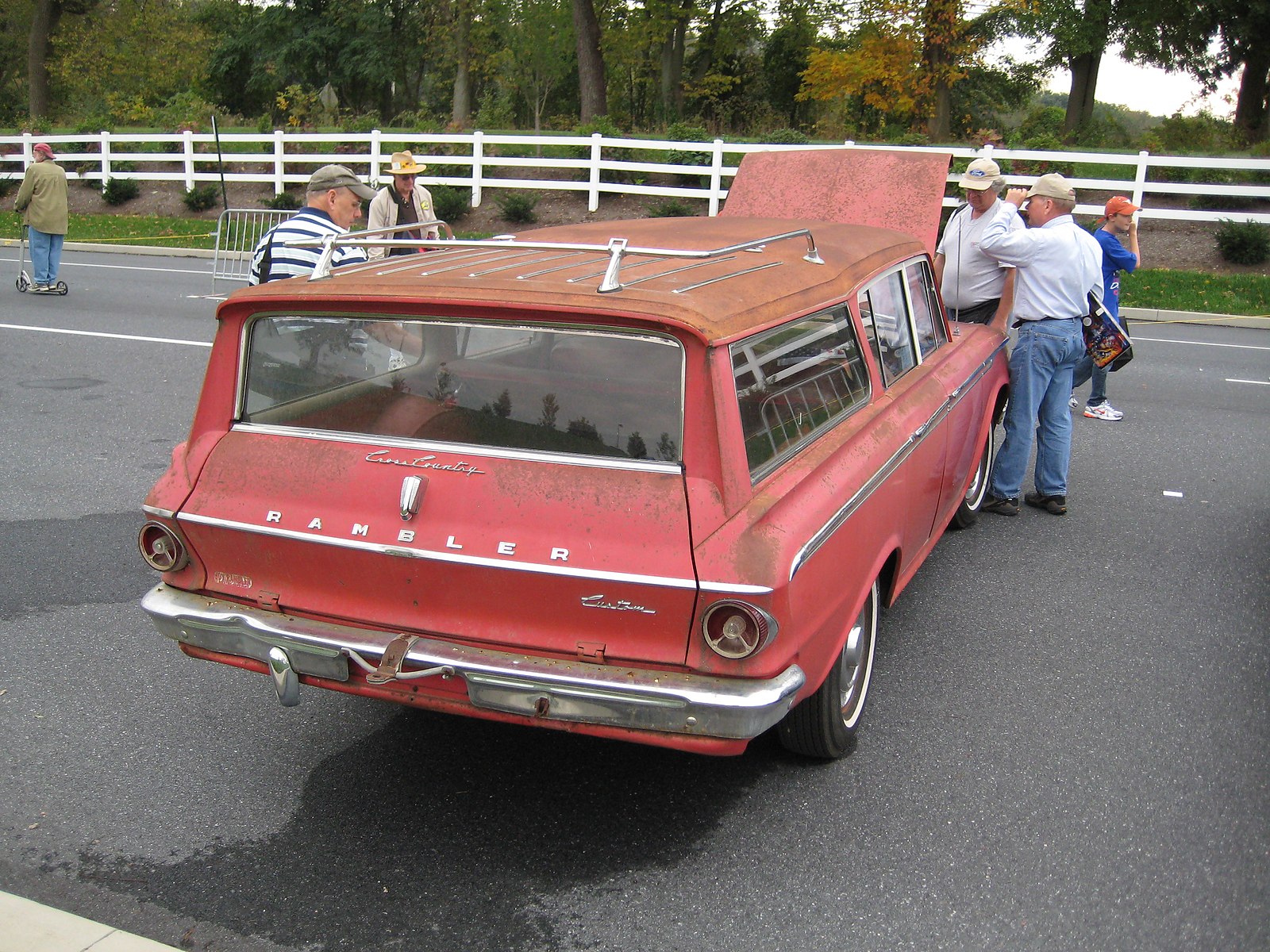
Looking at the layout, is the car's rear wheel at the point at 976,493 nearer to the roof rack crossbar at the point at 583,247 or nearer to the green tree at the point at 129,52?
the roof rack crossbar at the point at 583,247

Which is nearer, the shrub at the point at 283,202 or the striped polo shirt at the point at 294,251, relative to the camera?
the striped polo shirt at the point at 294,251

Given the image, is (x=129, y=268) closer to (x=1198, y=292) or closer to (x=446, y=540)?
(x=1198, y=292)

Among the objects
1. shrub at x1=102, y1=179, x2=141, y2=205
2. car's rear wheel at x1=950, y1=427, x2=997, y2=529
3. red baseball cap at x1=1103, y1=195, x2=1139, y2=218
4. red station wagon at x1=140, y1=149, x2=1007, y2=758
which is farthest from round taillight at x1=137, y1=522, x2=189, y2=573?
shrub at x1=102, y1=179, x2=141, y2=205

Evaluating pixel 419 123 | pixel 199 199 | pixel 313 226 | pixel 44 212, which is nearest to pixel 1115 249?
pixel 313 226

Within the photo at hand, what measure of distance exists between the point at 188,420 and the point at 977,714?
6.06 m

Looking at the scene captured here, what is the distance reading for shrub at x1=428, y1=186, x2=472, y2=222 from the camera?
22.2 metres

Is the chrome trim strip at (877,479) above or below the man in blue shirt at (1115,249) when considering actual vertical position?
below

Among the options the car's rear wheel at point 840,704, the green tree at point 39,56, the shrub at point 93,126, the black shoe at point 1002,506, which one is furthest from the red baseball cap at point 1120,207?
the green tree at point 39,56

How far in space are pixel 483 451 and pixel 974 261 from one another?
A: 445 cm

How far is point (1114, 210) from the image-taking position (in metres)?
8.38

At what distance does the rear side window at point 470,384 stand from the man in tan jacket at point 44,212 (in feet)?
38.4

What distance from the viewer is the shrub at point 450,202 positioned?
22.2 m

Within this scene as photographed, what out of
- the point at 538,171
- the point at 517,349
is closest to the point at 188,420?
the point at 517,349

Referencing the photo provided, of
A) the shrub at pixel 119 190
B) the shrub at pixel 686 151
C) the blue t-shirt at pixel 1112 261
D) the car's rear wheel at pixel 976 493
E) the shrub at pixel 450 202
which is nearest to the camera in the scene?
the car's rear wheel at pixel 976 493
